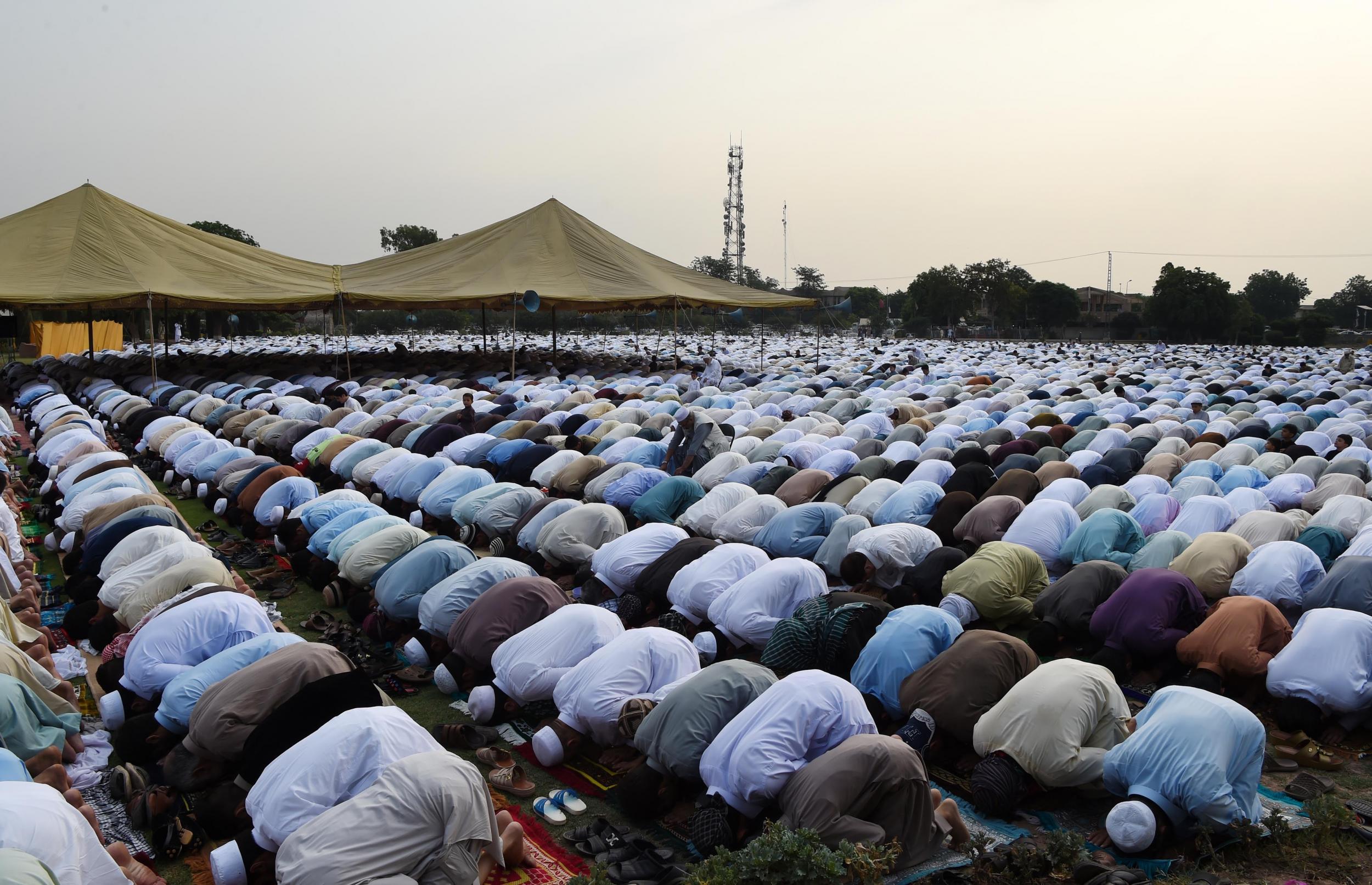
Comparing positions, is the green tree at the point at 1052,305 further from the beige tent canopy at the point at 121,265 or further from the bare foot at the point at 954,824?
the bare foot at the point at 954,824

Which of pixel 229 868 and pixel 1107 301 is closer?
pixel 229 868

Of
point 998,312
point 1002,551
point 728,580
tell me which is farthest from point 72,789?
point 998,312

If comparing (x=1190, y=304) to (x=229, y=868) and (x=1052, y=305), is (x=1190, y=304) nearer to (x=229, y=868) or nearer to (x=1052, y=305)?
(x=1052, y=305)

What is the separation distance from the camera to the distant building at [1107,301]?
2233 inches

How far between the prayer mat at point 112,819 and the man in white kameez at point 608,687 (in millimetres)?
1695

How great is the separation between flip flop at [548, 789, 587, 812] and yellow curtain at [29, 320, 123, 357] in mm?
31812

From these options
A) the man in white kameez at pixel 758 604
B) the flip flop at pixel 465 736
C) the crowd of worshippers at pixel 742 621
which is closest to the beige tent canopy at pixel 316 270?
the crowd of worshippers at pixel 742 621

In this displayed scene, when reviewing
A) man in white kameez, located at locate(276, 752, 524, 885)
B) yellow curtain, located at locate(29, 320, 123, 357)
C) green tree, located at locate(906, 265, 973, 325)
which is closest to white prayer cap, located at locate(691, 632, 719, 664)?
man in white kameez, located at locate(276, 752, 524, 885)

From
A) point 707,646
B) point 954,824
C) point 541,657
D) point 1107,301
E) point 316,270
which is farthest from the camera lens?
point 1107,301

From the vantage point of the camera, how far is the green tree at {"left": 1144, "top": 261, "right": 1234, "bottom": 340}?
38.3m

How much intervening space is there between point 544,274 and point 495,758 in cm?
1749

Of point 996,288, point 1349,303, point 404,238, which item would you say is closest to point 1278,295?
point 1349,303

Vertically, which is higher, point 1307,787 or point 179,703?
point 179,703

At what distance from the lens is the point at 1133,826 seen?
3.51 m
